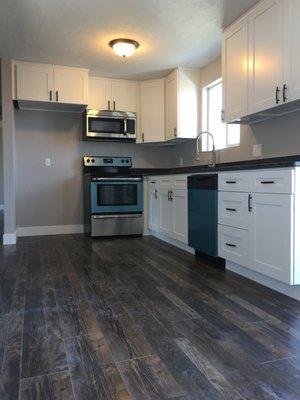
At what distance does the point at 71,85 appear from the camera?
14.5 feet

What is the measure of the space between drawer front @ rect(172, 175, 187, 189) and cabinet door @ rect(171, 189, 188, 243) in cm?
5

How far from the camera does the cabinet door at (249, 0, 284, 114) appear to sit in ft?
8.46

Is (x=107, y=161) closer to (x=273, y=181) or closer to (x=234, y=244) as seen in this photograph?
(x=234, y=244)

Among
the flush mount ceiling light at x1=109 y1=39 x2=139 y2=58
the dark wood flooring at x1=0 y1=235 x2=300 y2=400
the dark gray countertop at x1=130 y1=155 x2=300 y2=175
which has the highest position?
the flush mount ceiling light at x1=109 y1=39 x2=139 y2=58

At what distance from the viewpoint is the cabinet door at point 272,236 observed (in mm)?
2135

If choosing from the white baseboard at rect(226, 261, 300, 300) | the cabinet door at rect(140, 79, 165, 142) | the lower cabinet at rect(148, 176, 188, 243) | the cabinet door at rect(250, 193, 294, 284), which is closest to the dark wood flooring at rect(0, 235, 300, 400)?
the white baseboard at rect(226, 261, 300, 300)

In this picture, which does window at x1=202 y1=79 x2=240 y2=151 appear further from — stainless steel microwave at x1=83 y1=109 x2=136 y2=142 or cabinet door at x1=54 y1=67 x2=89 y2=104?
cabinet door at x1=54 y1=67 x2=89 y2=104

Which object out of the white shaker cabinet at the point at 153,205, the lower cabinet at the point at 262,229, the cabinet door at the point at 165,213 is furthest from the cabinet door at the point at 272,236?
the white shaker cabinet at the point at 153,205

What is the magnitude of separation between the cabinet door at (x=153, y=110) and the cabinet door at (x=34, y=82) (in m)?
1.42

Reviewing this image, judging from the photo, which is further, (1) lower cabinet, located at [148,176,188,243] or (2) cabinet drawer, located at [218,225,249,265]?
(1) lower cabinet, located at [148,176,188,243]

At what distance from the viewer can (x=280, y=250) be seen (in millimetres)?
2209

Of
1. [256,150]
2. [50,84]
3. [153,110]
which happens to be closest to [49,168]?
[50,84]

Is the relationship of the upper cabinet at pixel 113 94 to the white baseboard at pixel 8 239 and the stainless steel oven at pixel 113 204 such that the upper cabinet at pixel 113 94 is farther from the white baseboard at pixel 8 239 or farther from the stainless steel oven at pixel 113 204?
the white baseboard at pixel 8 239

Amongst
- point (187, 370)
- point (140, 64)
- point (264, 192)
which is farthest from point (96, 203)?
point (187, 370)
